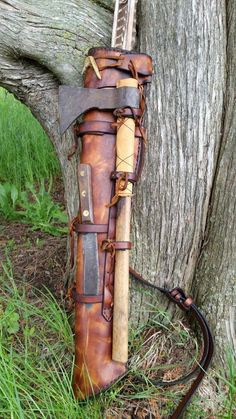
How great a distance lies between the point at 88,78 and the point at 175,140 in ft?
1.33

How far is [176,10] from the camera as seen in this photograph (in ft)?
5.21

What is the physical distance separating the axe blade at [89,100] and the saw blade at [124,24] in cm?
18

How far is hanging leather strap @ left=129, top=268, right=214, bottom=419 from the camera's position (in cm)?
169

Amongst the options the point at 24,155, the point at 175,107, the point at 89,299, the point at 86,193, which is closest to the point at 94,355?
the point at 89,299

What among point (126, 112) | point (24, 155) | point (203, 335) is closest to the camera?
point (126, 112)

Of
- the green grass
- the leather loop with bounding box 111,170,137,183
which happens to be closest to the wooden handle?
the leather loop with bounding box 111,170,137,183

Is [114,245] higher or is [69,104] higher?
[69,104]

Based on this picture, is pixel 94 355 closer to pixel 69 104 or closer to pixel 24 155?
pixel 69 104

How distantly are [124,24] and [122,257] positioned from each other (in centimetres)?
86

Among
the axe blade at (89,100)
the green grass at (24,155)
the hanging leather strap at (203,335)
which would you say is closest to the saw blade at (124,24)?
the axe blade at (89,100)

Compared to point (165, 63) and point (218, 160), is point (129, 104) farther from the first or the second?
point (218, 160)

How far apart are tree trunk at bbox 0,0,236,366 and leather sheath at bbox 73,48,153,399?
12 cm

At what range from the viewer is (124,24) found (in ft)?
5.29

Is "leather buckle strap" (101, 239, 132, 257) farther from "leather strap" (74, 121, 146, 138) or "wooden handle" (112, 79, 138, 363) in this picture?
"leather strap" (74, 121, 146, 138)
